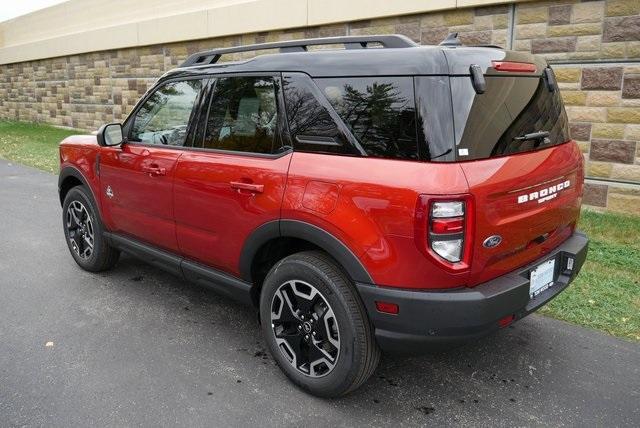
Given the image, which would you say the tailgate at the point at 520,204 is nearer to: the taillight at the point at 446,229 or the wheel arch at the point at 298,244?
the taillight at the point at 446,229

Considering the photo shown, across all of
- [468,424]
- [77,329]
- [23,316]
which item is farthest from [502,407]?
[23,316]

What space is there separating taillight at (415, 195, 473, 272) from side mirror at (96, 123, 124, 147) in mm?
2724

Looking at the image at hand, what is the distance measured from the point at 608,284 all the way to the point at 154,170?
362cm

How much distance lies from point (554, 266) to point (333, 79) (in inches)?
62.3

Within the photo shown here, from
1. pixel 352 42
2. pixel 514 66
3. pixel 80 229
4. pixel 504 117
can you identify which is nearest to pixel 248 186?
pixel 352 42

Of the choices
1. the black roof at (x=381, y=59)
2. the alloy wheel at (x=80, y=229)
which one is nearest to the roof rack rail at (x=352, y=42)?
the black roof at (x=381, y=59)

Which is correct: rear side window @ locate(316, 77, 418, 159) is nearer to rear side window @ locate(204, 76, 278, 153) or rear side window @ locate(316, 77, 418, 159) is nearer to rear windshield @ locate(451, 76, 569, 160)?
rear windshield @ locate(451, 76, 569, 160)

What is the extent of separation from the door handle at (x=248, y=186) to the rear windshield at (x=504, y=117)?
1.10m

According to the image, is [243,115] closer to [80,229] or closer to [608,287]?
[80,229]

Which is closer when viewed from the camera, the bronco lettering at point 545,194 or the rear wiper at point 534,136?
the bronco lettering at point 545,194

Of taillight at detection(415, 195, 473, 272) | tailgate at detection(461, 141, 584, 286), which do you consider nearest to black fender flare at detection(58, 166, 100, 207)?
taillight at detection(415, 195, 473, 272)

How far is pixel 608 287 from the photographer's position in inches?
169

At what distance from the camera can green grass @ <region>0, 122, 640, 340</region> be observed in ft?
12.4

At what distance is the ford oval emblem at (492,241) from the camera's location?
2.43m
